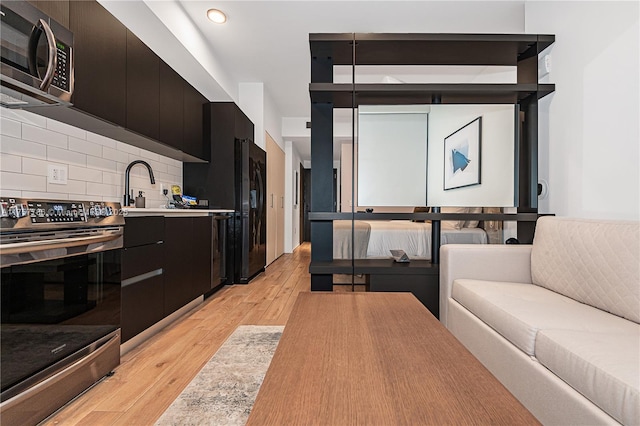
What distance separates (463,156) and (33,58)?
2.63m

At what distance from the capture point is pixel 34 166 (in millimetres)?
1876

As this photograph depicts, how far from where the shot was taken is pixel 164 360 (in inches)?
75.9

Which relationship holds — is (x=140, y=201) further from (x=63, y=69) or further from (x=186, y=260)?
(x=63, y=69)

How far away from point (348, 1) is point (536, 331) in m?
2.90

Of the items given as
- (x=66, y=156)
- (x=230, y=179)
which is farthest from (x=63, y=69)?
(x=230, y=179)

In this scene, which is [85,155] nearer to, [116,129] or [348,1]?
[116,129]

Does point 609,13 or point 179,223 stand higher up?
point 609,13

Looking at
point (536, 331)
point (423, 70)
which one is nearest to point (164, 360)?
point (536, 331)

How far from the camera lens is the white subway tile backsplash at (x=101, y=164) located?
2.36m

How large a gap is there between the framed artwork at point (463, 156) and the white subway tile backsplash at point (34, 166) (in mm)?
2623

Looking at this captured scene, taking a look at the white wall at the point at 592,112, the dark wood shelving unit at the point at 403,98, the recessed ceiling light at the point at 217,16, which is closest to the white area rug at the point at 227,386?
the dark wood shelving unit at the point at 403,98

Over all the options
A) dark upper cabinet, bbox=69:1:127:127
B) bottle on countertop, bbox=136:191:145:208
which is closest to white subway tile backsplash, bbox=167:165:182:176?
bottle on countertop, bbox=136:191:145:208

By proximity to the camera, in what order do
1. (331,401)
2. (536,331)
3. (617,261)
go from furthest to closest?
(617,261) → (536,331) → (331,401)

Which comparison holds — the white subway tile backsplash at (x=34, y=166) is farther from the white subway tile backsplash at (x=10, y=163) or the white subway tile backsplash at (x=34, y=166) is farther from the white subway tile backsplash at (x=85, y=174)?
the white subway tile backsplash at (x=85, y=174)
